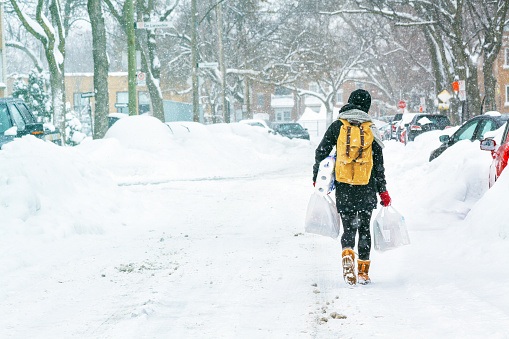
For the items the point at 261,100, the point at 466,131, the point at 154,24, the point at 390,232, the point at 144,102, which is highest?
the point at 154,24

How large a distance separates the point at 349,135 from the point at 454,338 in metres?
2.46

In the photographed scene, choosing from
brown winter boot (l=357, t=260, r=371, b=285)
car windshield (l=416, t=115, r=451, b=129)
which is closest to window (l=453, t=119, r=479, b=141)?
brown winter boot (l=357, t=260, r=371, b=285)

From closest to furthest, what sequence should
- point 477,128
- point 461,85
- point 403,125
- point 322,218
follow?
point 322,218 < point 477,128 < point 461,85 < point 403,125

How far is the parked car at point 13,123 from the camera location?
56.9 ft

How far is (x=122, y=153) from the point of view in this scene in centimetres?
2356

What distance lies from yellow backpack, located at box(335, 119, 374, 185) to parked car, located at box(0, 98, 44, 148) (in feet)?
37.4

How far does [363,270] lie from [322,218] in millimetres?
591

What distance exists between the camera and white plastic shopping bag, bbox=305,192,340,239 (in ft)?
24.3

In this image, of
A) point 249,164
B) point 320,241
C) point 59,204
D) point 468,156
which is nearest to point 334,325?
point 320,241

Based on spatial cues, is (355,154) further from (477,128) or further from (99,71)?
(99,71)


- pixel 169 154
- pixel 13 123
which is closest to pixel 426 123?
pixel 169 154

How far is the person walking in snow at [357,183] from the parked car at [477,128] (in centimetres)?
868

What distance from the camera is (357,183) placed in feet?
23.4

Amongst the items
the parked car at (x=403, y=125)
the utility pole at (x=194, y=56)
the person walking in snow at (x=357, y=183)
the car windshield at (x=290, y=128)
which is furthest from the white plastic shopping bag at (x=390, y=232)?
the car windshield at (x=290, y=128)
